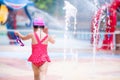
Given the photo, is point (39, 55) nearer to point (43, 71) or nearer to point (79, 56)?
point (43, 71)

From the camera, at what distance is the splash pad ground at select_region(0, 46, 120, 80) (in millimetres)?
9195

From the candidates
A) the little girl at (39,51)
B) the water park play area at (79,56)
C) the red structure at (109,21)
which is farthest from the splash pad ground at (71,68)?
the little girl at (39,51)

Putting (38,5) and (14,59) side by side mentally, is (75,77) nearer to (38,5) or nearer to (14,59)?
(14,59)

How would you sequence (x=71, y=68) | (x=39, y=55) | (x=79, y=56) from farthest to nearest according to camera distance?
(x=79, y=56), (x=71, y=68), (x=39, y=55)

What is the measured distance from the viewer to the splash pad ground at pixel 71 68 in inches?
362

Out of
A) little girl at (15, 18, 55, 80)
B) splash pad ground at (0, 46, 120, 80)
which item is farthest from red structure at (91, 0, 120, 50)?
little girl at (15, 18, 55, 80)

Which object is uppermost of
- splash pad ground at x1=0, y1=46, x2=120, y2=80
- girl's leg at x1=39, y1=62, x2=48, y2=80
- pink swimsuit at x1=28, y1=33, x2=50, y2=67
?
pink swimsuit at x1=28, y1=33, x2=50, y2=67

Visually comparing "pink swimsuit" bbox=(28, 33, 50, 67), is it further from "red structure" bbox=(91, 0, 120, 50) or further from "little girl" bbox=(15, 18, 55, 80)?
"red structure" bbox=(91, 0, 120, 50)

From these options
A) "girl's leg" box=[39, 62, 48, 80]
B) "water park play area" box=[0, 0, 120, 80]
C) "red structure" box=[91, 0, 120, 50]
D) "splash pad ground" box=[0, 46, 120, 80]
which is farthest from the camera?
"red structure" box=[91, 0, 120, 50]

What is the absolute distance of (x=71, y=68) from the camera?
10.6 m

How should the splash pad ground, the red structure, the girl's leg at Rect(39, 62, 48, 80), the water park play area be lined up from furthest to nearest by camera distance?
the red structure → the water park play area → the splash pad ground → the girl's leg at Rect(39, 62, 48, 80)

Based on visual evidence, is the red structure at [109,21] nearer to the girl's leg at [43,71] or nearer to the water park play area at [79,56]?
the water park play area at [79,56]

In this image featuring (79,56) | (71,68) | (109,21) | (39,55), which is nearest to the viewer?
(39,55)

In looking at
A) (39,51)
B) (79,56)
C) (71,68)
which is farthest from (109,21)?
(39,51)
